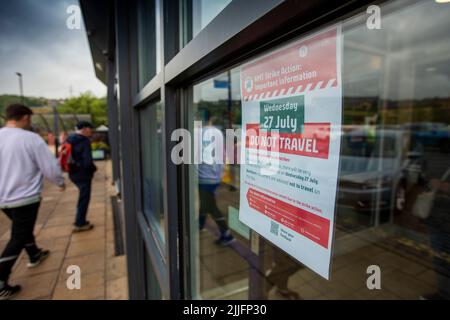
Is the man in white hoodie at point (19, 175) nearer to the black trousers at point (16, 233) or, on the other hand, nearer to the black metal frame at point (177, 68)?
the black trousers at point (16, 233)

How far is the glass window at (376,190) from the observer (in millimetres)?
2002

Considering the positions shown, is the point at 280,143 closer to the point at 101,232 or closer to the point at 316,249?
the point at 316,249

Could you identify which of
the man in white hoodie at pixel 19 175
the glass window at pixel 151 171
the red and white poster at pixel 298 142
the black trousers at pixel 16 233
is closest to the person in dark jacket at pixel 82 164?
the man in white hoodie at pixel 19 175

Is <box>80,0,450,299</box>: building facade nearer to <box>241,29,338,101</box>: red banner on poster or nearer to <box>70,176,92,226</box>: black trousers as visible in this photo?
<box>241,29,338,101</box>: red banner on poster

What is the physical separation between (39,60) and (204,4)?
146 cm

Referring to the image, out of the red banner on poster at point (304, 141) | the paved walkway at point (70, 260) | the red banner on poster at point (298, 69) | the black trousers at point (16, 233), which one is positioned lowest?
the paved walkway at point (70, 260)

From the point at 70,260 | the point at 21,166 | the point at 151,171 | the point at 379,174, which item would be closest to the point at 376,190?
the point at 379,174

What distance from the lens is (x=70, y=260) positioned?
3.73m

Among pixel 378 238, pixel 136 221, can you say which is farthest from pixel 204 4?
pixel 378 238

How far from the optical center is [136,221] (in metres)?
2.61

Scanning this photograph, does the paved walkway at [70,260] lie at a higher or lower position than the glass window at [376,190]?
lower

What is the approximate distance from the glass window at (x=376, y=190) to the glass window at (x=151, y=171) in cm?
30

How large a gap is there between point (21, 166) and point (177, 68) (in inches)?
105

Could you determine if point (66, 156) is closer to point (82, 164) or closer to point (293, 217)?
point (82, 164)
